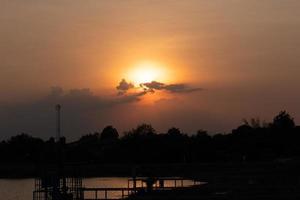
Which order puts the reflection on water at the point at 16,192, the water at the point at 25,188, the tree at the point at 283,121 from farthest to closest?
the tree at the point at 283,121, the reflection on water at the point at 16,192, the water at the point at 25,188

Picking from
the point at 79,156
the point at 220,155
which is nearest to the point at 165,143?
the point at 220,155

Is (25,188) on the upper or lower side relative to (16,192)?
upper

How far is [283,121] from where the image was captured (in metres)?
146

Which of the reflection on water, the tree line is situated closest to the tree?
the tree line

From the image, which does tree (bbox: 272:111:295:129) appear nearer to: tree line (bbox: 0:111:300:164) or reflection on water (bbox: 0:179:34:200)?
tree line (bbox: 0:111:300:164)

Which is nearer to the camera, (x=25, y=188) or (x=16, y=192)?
(x=16, y=192)

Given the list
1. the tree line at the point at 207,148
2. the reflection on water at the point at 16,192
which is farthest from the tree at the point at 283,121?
the reflection on water at the point at 16,192

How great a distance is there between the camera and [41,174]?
38812 millimetres

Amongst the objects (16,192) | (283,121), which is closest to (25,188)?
(16,192)

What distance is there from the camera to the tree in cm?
13752

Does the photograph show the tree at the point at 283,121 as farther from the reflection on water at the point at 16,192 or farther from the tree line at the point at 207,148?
the reflection on water at the point at 16,192

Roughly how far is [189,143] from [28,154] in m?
54.8

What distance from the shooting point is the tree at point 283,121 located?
137525 millimetres

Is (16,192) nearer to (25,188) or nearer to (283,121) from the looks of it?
(25,188)
